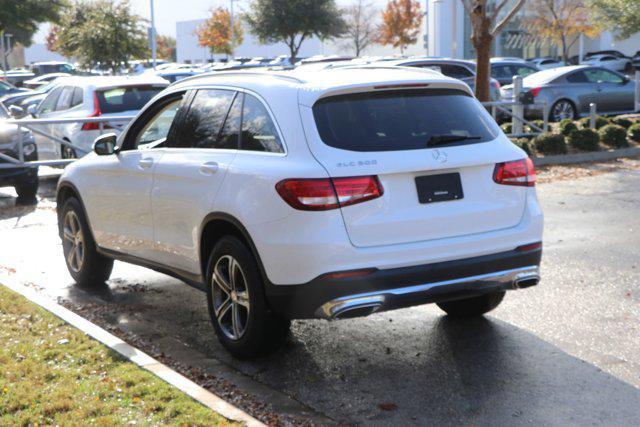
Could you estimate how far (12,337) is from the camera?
638 cm

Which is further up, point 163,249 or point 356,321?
point 163,249

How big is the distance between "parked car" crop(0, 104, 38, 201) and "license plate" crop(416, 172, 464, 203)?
9783mm

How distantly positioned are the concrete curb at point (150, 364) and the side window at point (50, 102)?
1038 cm

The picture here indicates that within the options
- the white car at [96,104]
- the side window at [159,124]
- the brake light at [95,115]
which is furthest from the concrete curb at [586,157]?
the side window at [159,124]

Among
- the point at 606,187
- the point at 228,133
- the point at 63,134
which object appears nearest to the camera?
the point at 228,133

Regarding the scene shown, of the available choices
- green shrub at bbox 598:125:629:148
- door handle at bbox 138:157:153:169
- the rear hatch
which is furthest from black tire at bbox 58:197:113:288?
green shrub at bbox 598:125:629:148

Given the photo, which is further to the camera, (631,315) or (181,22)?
(181,22)

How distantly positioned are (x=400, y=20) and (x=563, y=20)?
42.9 ft

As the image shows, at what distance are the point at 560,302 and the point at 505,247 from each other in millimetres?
1820

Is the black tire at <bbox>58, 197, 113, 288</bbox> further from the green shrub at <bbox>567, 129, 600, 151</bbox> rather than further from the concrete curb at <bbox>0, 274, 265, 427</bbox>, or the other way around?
the green shrub at <bbox>567, 129, 600, 151</bbox>

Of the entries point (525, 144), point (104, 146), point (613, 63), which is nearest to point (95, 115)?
point (525, 144)

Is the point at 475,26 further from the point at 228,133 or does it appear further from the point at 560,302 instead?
the point at 228,133

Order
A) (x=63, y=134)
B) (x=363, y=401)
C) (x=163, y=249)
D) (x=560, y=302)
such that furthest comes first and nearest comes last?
(x=63, y=134), (x=560, y=302), (x=163, y=249), (x=363, y=401)

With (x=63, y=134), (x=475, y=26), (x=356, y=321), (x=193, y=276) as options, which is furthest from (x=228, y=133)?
(x=475, y=26)
